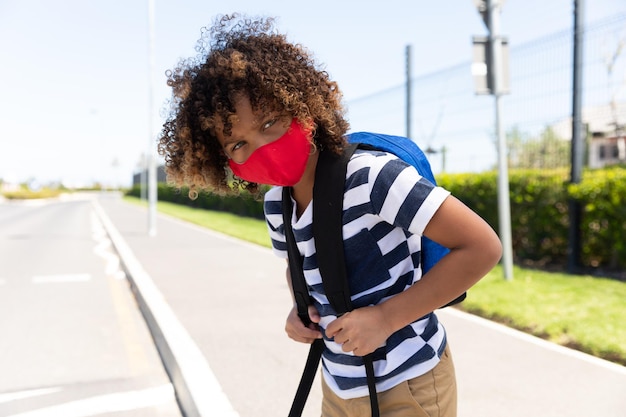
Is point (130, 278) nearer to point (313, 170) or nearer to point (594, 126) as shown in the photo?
point (594, 126)

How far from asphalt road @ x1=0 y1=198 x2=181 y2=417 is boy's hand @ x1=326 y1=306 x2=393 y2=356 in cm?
250

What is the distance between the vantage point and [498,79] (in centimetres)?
698

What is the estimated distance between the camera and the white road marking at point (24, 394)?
12.4ft

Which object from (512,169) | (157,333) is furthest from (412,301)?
(512,169)

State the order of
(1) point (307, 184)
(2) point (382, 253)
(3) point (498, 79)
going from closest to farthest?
(2) point (382, 253) → (1) point (307, 184) → (3) point (498, 79)

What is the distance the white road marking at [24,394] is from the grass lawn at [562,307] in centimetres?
373

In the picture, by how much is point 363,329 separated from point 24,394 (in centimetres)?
334

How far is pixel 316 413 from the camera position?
10.9 ft

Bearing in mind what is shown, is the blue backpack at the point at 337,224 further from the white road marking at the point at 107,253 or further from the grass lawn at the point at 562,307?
the white road marking at the point at 107,253

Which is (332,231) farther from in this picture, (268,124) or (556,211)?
(556,211)

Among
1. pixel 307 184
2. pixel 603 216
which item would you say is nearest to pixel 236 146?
pixel 307 184

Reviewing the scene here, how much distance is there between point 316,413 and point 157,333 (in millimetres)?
2391

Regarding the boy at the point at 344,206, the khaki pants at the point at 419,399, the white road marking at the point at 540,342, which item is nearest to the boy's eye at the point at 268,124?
the boy at the point at 344,206

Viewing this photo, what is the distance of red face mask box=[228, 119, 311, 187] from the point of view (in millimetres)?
1452
